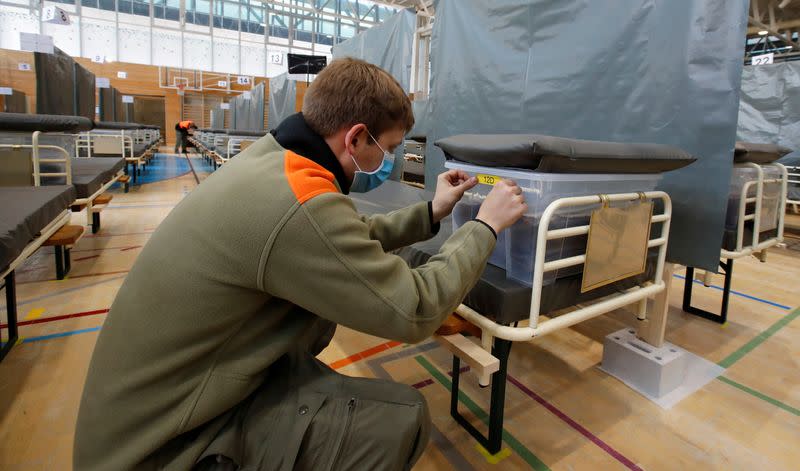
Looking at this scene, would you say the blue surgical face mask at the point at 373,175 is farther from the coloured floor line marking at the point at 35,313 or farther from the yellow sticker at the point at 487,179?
the coloured floor line marking at the point at 35,313

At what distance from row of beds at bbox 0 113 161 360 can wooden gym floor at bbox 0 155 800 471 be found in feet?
0.94

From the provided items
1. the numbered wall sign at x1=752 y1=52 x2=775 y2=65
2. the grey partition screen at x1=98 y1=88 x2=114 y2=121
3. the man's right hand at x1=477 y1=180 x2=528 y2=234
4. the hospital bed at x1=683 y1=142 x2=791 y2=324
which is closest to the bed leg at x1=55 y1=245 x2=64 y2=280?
the man's right hand at x1=477 y1=180 x2=528 y2=234

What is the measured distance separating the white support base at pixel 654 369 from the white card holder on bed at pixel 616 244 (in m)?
0.47

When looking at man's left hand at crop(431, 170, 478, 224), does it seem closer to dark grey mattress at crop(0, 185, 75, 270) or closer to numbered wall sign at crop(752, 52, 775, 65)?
dark grey mattress at crop(0, 185, 75, 270)

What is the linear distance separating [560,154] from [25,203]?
2.38 m

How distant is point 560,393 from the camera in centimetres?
175

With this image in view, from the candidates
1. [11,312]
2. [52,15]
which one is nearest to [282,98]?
[52,15]

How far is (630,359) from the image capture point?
1.83 metres

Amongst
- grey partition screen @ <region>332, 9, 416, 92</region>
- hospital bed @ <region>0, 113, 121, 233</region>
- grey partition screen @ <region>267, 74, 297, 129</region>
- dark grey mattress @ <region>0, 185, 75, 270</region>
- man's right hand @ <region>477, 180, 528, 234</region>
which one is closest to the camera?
man's right hand @ <region>477, 180, 528, 234</region>

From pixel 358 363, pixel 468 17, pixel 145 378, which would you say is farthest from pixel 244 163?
pixel 468 17

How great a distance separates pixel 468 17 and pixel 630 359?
7.73 feet

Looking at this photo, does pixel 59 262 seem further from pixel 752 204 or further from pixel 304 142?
pixel 752 204

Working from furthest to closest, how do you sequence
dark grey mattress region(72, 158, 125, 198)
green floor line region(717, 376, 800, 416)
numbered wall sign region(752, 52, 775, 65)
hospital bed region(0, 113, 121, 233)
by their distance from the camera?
numbered wall sign region(752, 52, 775, 65) → dark grey mattress region(72, 158, 125, 198) → hospital bed region(0, 113, 121, 233) → green floor line region(717, 376, 800, 416)

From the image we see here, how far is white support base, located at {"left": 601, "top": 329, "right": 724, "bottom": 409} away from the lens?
172 centimetres
